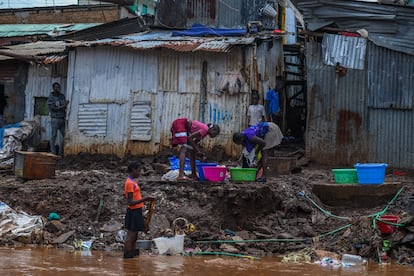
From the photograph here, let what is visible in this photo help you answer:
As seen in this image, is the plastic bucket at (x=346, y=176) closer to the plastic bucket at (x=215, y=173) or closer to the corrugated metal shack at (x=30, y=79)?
the plastic bucket at (x=215, y=173)

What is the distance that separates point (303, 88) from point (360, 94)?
4771mm

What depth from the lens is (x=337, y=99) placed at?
16016 millimetres

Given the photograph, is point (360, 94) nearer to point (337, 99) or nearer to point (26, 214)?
point (337, 99)

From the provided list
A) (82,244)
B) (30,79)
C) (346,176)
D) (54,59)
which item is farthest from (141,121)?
(346,176)

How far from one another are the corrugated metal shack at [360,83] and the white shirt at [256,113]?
3.85ft

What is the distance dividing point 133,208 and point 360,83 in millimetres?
7410

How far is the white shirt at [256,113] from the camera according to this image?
638 inches

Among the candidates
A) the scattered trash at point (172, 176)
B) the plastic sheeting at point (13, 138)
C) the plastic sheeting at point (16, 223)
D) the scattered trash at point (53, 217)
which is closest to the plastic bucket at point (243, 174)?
the scattered trash at point (172, 176)

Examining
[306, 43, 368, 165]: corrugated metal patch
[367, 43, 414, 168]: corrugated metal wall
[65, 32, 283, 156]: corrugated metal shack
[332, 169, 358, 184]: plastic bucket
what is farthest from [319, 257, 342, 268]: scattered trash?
[65, 32, 283, 156]: corrugated metal shack

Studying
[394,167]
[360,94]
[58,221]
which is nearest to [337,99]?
[360,94]

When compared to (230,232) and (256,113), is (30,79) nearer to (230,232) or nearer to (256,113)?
(256,113)

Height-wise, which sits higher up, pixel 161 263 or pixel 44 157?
pixel 44 157

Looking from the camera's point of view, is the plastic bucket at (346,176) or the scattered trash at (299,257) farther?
the plastic bucket at (346,176)

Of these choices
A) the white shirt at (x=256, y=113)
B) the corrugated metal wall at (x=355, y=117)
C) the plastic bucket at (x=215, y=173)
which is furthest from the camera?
the white shirt at (x=256, y=113)
